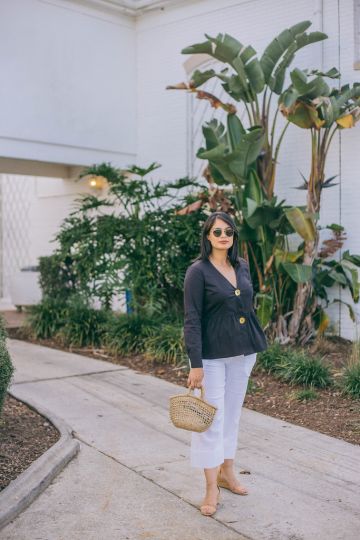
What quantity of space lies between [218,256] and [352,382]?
3067mm

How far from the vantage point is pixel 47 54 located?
11688 mm

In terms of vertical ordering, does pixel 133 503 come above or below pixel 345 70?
below

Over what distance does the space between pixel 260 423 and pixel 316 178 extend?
3705mm

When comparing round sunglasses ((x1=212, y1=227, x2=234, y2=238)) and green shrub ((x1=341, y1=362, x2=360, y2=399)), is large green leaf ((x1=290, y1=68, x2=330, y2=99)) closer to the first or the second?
green shrub ((x1=341, y1=362, x2=360, y2=399))

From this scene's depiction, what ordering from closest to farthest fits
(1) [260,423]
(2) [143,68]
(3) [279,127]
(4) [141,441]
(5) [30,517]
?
(5) [30,517], (4) [141,441], (1) [260,423], (3) [279,127], (2) [143,68]

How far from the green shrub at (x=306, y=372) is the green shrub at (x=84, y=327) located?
10.6 feet

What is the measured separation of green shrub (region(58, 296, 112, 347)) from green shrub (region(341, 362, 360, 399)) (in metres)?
3.85

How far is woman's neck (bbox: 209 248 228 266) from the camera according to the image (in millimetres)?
4797

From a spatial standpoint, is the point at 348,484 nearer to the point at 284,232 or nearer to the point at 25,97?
the point at 284,232

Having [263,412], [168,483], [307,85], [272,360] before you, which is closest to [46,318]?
[272,360]

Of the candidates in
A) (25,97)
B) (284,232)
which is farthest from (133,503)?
Result: (25,97)

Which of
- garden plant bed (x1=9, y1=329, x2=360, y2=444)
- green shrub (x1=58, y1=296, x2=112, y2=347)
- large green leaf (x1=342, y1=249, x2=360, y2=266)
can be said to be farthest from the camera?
green shrub (x1=58, y1=296, x2=112, y2=347)

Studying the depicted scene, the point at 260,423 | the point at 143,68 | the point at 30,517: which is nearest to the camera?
the point at 30,517

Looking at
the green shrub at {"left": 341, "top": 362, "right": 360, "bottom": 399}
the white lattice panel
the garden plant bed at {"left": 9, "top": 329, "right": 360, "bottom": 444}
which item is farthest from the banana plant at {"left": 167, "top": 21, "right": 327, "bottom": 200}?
the white lattice panel
